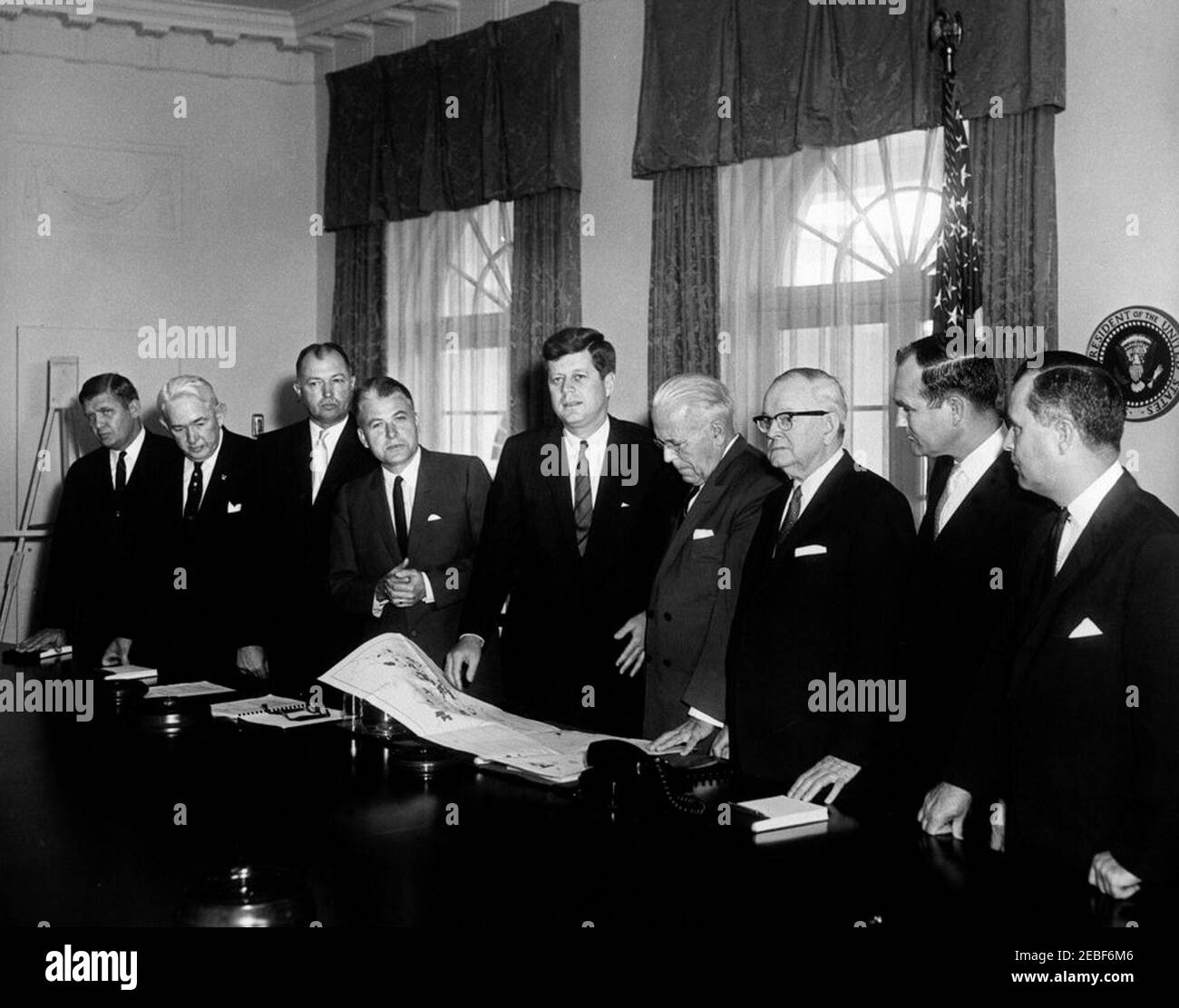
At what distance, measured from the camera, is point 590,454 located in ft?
14.6

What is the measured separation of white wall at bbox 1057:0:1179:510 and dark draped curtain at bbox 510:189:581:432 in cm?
270

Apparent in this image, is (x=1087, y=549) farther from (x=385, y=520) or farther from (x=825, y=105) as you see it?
(x=825, y=105)

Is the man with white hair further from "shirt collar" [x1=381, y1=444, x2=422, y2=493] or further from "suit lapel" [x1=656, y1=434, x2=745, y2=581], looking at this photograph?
"suit lapel" [x1=656, y1=434, x2=745, y2=581]

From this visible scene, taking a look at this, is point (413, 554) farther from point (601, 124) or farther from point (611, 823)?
point (601, 124)

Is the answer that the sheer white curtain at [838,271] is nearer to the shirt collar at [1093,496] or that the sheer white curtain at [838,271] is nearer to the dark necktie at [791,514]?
the dark necktie at [791,514]

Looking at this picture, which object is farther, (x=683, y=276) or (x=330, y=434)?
(x=683, y=276)

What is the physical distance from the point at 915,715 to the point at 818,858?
91 centimetres

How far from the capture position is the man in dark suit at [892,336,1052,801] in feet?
9.80

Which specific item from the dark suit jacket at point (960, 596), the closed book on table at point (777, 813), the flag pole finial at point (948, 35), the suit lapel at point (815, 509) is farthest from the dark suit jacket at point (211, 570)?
the flag pole finial at point (948, 35)

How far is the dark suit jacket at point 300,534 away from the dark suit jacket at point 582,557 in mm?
921

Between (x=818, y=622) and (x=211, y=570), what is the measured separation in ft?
9.02

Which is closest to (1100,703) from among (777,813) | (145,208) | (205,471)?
(777,813)

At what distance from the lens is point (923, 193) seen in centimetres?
543
